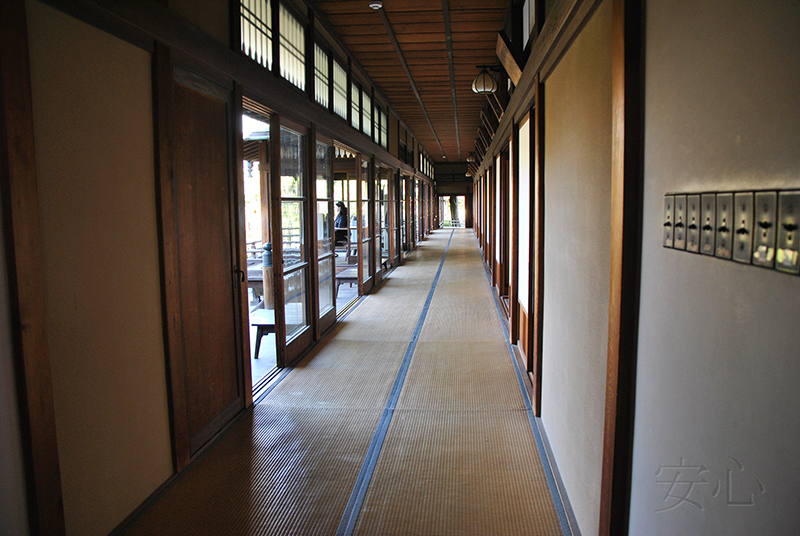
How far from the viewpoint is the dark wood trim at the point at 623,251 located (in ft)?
4.26

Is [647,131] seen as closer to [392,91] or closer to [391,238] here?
[392,91]

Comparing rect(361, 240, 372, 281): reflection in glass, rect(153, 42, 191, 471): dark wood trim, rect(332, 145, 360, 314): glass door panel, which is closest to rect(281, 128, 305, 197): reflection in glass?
rect(153, 42, 191, 471): dark wood trim

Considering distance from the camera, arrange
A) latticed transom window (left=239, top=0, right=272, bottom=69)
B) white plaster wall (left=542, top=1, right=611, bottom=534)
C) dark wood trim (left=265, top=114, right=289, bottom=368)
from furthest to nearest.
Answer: dark wood trim (left=265, top=114, right=289, bottom=368) < latticed transom window (left=239, top=0, right=272, bottom=69) < white plaster wall (left=542, top=1, right=611, bottom=534)

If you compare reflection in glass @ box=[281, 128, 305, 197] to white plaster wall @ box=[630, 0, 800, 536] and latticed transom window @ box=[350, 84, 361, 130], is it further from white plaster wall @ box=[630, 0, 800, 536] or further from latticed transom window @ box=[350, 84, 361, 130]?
white plaster wall @ box=[630, 0, 800, 536]

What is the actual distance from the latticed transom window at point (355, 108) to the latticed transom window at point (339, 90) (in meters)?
0.36

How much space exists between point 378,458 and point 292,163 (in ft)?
8.81

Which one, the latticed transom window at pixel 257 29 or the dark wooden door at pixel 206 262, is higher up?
the latticed transom window at pixel 257 29

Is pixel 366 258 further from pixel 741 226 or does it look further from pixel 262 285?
pixel 741 226

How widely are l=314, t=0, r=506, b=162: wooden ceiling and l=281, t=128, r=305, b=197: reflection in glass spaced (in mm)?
1375

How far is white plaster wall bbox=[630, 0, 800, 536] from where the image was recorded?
733 mm

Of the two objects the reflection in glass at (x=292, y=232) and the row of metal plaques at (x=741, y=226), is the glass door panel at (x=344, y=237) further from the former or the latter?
the row of metal plaques at (x=741, y=226)

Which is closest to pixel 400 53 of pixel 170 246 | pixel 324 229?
pixel 324 229

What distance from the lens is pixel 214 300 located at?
2.93 m

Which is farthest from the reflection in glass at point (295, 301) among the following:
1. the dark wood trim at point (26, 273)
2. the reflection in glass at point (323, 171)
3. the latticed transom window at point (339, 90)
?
the dark wood trim at point (26, 273)
